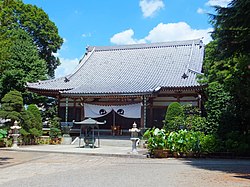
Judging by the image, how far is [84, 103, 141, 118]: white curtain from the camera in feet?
72.9

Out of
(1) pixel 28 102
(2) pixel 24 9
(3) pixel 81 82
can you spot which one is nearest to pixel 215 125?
(3) pixel 81 82

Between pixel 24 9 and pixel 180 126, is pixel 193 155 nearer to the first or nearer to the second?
pixel 180 126

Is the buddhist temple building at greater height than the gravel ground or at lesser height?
greater

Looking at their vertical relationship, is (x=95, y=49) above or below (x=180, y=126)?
above

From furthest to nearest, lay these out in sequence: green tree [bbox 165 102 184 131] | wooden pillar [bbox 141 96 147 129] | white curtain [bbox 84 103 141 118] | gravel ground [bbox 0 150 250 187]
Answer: white curtain [bbox 84 103 141 118], wooden pillar [bbox 141 96 147 129], green tree [bbox 165 102 184 131], gravel ground [bbox 0 150 250 187]

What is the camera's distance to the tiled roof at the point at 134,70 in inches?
881

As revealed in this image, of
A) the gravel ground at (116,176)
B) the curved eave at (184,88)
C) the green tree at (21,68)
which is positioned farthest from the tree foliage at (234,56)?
the green tree at (21,68)

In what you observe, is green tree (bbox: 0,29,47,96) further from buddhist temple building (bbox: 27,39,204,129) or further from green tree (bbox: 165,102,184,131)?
green tree (bbox: 165,102,184,131)

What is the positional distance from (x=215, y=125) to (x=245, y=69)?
599 cm

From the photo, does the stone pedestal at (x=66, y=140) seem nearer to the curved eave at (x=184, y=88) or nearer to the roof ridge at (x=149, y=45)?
the curved eave at (x=184, y=88)

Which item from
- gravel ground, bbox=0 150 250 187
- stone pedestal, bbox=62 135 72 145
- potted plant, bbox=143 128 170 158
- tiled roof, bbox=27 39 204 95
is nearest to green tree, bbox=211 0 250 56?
gravel ground, bbox=0 150 250 187

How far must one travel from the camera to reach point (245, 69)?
10.4 m

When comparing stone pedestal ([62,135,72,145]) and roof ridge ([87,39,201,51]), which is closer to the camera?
stone pedestal ([62,135,72,145])

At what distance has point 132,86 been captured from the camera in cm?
2261
